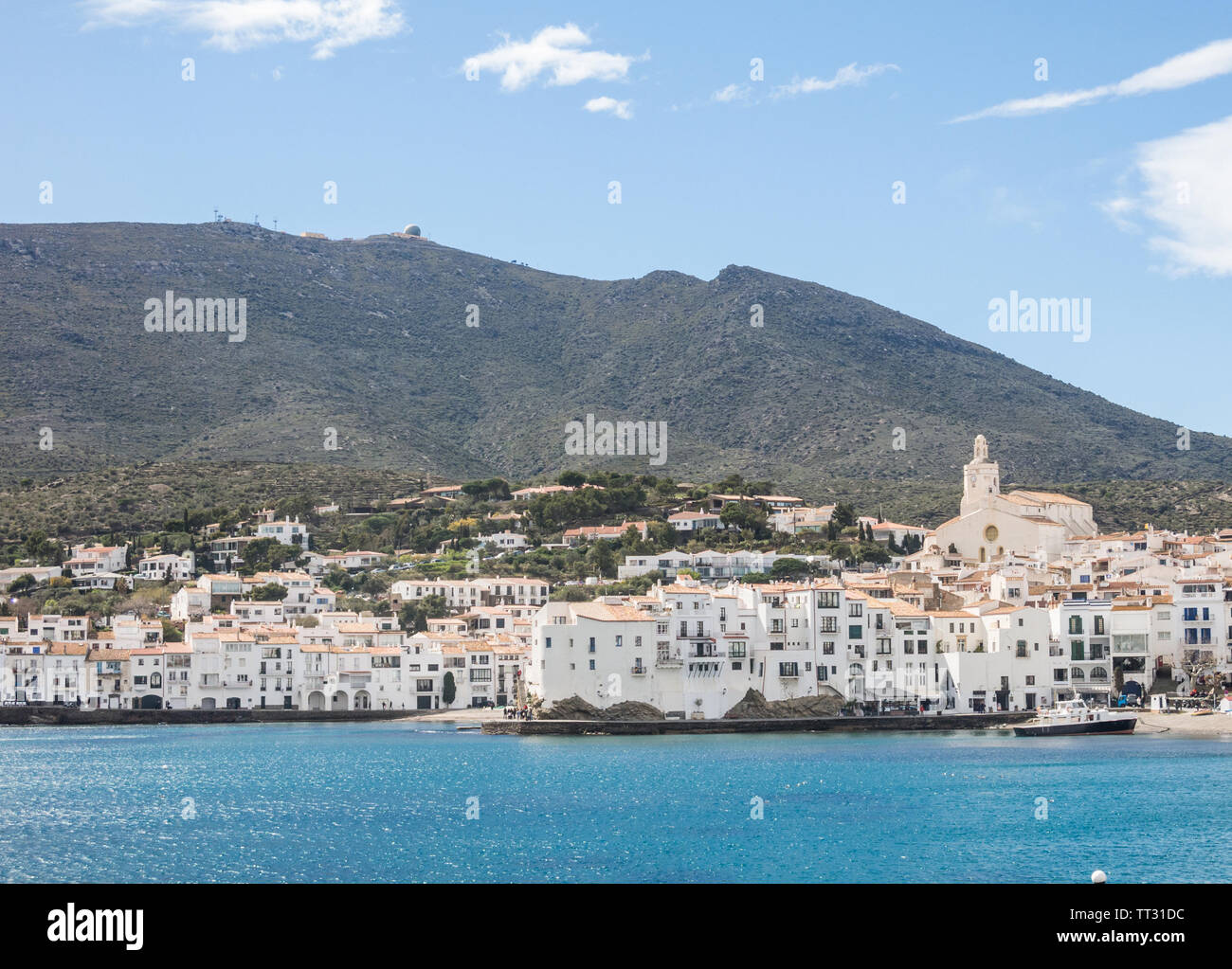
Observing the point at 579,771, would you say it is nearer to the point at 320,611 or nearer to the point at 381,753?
the point at 381,753

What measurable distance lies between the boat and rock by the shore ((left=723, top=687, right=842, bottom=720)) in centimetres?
715

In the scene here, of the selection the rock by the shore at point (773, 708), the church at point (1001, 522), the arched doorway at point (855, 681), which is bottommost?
the rock by the shore at point (773, 708)

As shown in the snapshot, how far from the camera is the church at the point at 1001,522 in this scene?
88.1 meters

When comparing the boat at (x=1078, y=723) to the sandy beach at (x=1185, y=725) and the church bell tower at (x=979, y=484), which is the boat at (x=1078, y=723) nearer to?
the sandy beach at (x=1185, y=725)

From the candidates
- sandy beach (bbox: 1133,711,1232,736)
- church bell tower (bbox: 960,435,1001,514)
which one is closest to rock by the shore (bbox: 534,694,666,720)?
sandy beach (bbox: 1133,711,1232,736)

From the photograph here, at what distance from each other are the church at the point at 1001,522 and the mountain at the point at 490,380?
32726 millimetres

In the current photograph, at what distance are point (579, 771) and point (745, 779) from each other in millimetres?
4906

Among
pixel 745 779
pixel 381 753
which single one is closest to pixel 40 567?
pixel 381 753

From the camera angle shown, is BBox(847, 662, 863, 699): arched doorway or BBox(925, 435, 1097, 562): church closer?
BBox(847, 662, 863, 699): arched doorway

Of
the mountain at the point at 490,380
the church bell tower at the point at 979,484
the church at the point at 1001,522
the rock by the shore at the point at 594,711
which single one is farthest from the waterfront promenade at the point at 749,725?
the mountain at the point at 490,380

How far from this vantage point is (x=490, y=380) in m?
174

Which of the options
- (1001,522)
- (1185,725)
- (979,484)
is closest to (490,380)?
(979,484)

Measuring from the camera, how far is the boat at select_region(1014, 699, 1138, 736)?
54406mm

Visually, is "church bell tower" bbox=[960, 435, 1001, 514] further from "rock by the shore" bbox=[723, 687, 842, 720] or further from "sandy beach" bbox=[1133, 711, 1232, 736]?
"rock by the shore" bbox=[723, 687, 842, 720]
